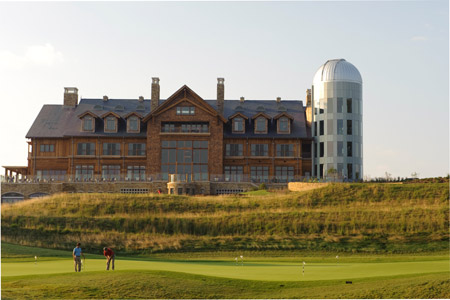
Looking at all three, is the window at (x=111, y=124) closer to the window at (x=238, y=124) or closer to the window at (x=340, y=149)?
the window at (x=238, y=124)

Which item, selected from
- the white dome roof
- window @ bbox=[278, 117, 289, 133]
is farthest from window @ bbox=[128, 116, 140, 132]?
the white dome roof

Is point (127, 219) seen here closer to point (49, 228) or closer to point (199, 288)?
point (49, 228)

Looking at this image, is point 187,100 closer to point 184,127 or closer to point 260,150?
point 184,127

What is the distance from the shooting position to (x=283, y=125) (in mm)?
70375

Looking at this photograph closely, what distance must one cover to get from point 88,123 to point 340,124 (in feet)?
92.7

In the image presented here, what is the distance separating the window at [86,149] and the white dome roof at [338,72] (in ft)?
86.8

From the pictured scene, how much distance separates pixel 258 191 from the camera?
2363 inches

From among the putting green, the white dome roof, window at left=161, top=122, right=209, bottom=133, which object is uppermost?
→ the white dome roof

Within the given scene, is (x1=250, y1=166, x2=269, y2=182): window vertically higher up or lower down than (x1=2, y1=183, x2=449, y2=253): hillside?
higher up

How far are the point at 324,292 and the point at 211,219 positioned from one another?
2441 cm

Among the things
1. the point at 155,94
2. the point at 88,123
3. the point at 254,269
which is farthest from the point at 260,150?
the point at 254,269

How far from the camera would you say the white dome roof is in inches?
2753

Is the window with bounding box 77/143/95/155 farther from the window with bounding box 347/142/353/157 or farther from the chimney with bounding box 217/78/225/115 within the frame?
the window with bounding box 347/142/353/157

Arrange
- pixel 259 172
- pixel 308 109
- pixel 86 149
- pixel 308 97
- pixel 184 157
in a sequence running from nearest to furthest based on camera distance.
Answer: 1. pixel 184 157
2. pixel 259 172
3. pixel 86 149
4. pixel 308 109
5. pixel 308 97
